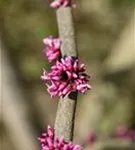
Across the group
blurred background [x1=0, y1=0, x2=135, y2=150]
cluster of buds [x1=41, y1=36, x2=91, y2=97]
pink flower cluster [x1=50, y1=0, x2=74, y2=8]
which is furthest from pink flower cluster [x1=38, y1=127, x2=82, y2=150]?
blurred background [x1=0, y1=0, x2=135, y2=150]

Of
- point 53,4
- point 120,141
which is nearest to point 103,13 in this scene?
point 120,141

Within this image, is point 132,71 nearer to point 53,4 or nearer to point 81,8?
point 81,8

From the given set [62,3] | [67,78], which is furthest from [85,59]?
[67,78]

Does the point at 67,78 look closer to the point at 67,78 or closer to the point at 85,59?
the point at 67,78

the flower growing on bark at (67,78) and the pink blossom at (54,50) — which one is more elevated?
the pink blossom at (54,50)

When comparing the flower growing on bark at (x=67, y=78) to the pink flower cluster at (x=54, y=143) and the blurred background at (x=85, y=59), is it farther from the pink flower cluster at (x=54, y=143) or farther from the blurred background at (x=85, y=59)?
the blurred background at (x=85, y=59)

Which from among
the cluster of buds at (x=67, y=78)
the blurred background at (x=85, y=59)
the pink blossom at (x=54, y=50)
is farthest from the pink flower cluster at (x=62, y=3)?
the blurred background at (x=85, y=59)
